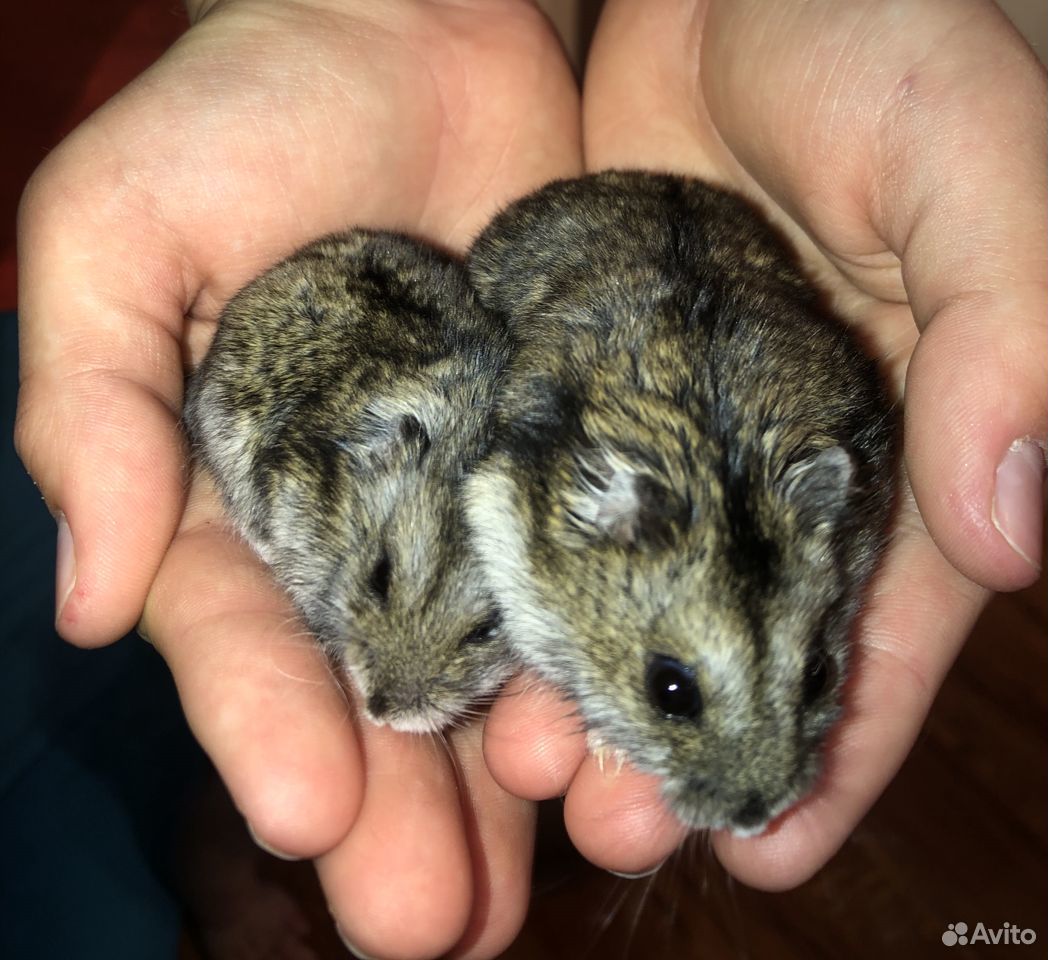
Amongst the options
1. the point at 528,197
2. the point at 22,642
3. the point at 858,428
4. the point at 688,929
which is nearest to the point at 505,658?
the point at 858,428

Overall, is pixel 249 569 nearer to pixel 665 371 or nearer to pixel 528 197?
pixel 665 371

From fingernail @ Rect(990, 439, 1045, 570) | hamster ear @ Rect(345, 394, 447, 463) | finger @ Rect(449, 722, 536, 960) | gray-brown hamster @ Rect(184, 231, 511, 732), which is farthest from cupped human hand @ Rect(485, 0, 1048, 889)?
hamster ear @ Rect(345, 394, 447, 463)

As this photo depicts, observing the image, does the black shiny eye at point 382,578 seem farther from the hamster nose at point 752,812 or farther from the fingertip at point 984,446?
the fingertip at point 984,446

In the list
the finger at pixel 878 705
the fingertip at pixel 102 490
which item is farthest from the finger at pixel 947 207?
the fingertip at pixel 102 490

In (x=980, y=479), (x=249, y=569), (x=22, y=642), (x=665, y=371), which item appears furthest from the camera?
(x=22, y=642)

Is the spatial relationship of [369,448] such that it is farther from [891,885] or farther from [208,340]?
[891,885]

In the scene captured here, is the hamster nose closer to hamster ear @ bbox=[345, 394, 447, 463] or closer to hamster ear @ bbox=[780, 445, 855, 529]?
hamster ear @ bbox=[780, 445, 855, 529]

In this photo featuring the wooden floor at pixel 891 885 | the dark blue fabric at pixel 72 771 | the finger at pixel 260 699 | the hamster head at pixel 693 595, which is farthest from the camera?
the wooden floor at pixel 891 885
